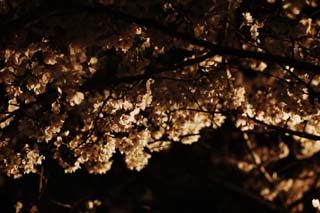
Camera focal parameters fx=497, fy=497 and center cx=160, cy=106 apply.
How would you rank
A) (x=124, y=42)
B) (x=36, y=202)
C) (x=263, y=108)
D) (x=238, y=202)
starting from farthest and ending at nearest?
(x=238, y=202), (x=263, y=108), (x=36, y=202), (x=124, y=42)

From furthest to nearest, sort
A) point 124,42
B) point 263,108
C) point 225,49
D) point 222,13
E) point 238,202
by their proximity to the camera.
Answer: point 238,202, point 263,108, point 222,13, point 124,42, point 225,49

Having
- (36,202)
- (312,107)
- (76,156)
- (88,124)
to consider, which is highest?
(312,107)

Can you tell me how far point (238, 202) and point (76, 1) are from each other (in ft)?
36.5

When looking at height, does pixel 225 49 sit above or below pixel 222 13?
below

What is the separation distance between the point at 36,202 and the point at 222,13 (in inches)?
145

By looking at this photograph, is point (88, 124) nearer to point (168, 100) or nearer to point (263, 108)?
point (168, 100)

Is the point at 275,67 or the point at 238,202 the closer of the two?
the point at 275,67

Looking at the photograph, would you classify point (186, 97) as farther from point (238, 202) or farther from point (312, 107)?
point (238, 202)

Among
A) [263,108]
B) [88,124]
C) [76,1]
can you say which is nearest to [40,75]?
[88,124]

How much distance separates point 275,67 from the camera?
7629 millimetres

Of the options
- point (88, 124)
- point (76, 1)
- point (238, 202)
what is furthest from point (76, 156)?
point (238, 202)

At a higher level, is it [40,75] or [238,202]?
[238,202]

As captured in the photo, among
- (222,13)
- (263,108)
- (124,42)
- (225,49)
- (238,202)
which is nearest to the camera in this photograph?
(225,49)

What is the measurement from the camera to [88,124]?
6.72m
